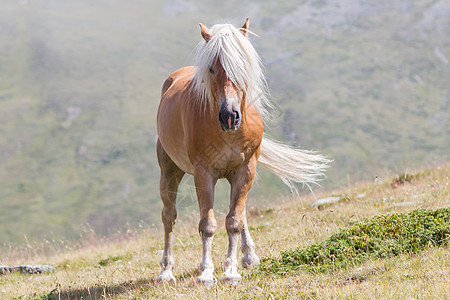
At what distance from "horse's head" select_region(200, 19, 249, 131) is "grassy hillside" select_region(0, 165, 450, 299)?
5.86 feet

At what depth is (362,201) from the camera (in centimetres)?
972

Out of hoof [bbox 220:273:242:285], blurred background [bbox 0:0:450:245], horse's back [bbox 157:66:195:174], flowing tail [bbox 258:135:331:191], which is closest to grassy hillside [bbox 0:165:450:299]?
hoof [bbox 220:273:242:285]

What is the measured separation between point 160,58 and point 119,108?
119 ft

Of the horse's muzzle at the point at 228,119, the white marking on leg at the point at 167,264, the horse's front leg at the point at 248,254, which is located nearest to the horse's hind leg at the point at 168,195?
the white marking on leg at the point at 167,264

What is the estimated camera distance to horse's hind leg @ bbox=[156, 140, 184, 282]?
7371mm

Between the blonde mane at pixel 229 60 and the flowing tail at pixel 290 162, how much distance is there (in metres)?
1.96

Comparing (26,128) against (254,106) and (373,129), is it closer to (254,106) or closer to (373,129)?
(373,129)

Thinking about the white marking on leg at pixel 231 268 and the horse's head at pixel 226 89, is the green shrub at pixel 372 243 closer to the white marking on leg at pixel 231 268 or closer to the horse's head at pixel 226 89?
the white marking on leg at pixel 231 268

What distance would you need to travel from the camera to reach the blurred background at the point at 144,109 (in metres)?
128

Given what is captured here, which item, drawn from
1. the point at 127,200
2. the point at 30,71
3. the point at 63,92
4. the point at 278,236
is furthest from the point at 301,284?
the point at 30,71

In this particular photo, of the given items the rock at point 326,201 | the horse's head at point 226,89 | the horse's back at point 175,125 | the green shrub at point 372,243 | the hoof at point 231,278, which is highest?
the horse's head at point 226,89

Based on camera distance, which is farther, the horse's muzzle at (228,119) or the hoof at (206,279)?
the hoof at (206,279)

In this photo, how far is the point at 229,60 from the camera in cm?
541

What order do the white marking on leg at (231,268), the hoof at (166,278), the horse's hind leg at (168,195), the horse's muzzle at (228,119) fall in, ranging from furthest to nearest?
the horse's hind leg at (168,195) < the hoof at (166,278) < the white marking on leg at (231,268) < the horse's muzzle at (228,119)
